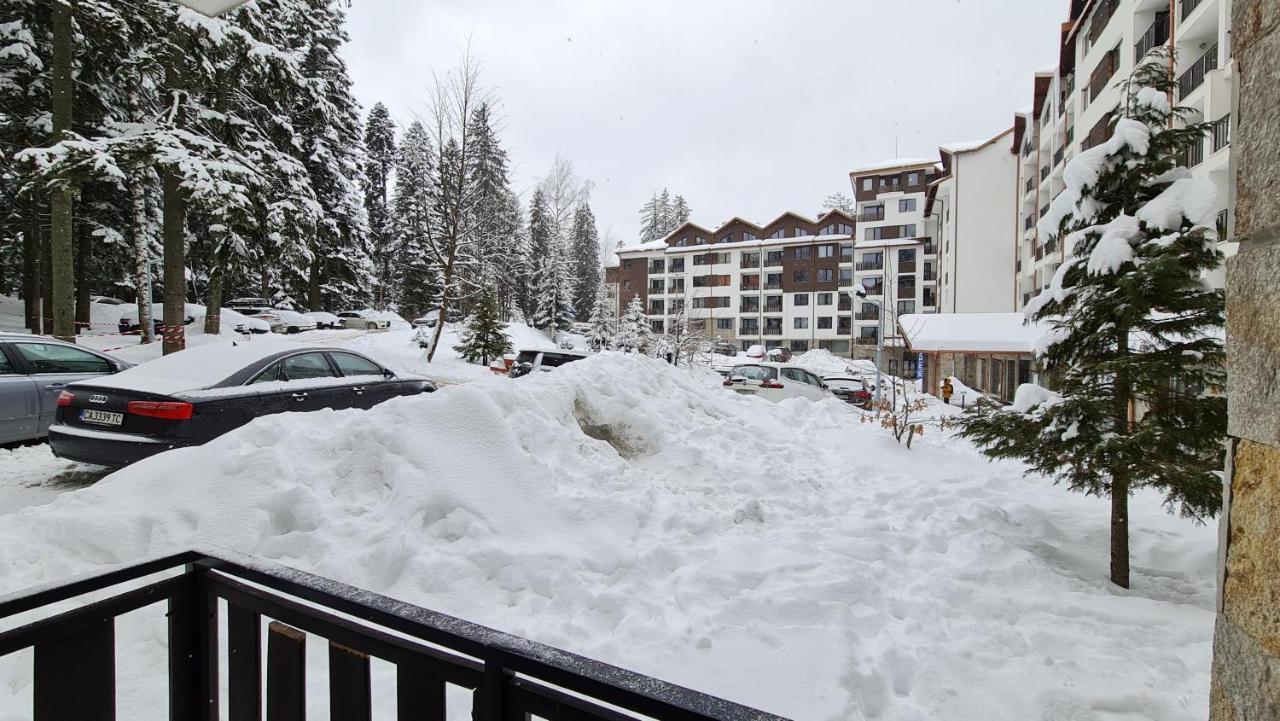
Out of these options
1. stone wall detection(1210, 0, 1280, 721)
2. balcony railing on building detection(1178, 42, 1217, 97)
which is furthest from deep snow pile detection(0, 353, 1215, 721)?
balcony railing on building detection(1178, 42, 1217, 97)

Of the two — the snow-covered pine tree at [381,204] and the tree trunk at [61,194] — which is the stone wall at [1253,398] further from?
the snow-covered pine tree at [381,204]

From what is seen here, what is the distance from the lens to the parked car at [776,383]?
19.8 metres

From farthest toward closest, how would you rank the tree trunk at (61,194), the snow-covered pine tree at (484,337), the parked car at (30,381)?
the snow-covered pine tree at (484,337)
the tree trunk at (61,194)
the parked car at (30,381)

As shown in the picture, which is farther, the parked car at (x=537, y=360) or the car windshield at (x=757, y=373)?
the car windshield at (x=757, y=373)

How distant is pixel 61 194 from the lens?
1354 centimetres

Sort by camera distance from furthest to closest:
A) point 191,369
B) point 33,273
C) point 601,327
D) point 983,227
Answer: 1. point 601,327
2. point 983,227
3. point 33,273
4. point 191,369

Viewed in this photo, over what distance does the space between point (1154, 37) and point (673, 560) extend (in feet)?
88.7

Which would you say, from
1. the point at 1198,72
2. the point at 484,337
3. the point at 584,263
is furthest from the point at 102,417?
the point at 584,263

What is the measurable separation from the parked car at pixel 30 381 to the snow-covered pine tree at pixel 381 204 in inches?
1727

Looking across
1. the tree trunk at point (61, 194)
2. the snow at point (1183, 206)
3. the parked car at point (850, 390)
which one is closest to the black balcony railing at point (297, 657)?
the snow at point (1183, 206)

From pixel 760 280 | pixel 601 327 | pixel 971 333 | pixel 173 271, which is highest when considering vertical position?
pixel 760 280

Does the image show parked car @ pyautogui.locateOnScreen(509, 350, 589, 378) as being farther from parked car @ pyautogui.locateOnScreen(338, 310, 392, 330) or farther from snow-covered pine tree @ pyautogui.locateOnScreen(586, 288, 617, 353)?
snow-covered pine tree @ pyautogui.locateOnScreen(586, 288, 617, 353)

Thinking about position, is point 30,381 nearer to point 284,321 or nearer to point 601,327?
point 284,321

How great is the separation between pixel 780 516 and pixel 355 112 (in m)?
37.3
